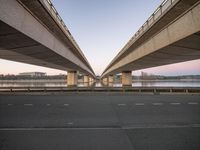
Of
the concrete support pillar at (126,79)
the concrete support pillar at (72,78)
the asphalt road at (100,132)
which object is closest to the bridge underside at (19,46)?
the asphalt road at (100,132)

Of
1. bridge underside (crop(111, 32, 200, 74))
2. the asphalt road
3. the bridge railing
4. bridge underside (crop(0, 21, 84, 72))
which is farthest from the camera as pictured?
bridge underside (crop(111, 32, 200, 74))

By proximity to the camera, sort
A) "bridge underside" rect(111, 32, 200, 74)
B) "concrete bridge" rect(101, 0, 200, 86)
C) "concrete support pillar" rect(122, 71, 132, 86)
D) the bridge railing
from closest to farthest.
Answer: "concrete bridge" rect(101, 0, 200, 86)
the bridge railing
"bridge underside" rect(111, 32, 200, 74)
"concrete support pillar" rect(122, 71, 132, 86)

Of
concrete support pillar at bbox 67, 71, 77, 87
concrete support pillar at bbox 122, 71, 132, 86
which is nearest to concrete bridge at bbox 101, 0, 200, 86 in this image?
concrete support pillar at bbox 122, 71, 132, 86

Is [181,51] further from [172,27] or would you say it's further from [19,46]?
[19,46]

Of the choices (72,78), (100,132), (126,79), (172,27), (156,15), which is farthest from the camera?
(72,78)

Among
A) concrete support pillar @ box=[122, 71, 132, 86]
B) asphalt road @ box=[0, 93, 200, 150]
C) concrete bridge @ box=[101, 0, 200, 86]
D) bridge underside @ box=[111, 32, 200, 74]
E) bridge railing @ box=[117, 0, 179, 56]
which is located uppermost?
bridge railing @ box=[117, 0, 179, 56]

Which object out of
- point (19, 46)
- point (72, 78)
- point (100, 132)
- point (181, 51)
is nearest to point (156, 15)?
point (181, 51)

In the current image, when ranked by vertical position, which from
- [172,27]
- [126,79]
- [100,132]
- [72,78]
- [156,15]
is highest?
[156,15]

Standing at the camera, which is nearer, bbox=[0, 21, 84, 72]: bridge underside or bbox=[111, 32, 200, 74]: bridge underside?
bbox=[0, 21, 84, 72]: bridge underside

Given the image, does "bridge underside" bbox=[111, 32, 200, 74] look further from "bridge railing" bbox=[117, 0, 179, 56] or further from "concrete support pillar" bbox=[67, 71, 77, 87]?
"concrete support pillar" bbox=[67, 71, 77, 87]

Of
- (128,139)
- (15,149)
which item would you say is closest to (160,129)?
(128,139)

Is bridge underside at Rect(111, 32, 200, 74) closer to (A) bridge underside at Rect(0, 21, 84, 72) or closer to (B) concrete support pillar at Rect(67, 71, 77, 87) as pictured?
(A) bridge underside at Rect(0, 21, 84, 72)

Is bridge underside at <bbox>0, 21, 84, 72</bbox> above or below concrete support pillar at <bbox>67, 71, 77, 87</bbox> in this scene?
above

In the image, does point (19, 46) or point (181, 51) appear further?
point (181, 51)
